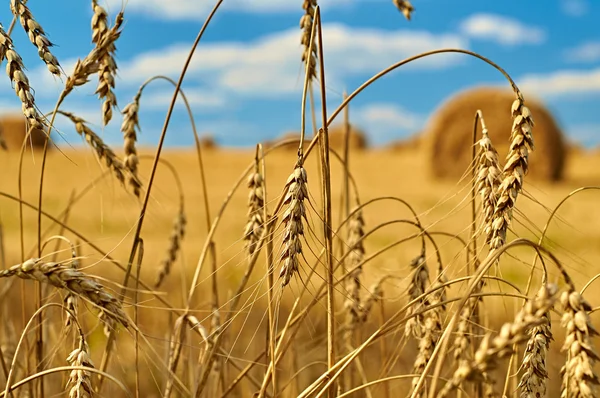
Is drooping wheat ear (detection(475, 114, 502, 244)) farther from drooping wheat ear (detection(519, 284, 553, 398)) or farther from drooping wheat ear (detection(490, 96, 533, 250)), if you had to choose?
drooping wheat ear (detection(519, 284, 553, 398))

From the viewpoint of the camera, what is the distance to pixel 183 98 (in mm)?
2156

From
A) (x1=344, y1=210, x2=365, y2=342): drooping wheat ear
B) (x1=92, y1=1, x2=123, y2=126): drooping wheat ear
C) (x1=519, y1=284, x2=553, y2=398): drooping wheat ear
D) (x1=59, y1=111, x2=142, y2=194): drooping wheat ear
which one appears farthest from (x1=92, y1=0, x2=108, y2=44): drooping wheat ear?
(x1=519, y1=284, x2=553, y2=398): drooping wheat ear

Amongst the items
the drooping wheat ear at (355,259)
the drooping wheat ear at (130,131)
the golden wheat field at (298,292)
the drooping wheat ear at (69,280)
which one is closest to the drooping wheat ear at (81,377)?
the golden wheat field at (298,292)

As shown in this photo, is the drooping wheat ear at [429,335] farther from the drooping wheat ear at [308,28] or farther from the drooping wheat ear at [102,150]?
the drooping wheat ear at [102,150]

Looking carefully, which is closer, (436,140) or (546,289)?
(546,289)

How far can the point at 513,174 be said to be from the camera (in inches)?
49.3

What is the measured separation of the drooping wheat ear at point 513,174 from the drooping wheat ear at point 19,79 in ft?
2.67

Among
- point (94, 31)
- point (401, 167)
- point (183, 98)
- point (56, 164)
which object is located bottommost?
point (401, 167)

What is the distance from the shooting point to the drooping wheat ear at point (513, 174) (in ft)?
4.00

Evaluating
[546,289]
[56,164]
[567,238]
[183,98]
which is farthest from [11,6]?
[56,164]

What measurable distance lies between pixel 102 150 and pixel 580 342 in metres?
1.18

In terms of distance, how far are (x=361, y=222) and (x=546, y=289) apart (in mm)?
1155

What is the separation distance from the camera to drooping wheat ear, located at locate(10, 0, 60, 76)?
129 cm

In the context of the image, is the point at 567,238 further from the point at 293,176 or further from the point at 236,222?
the point at 293,176
